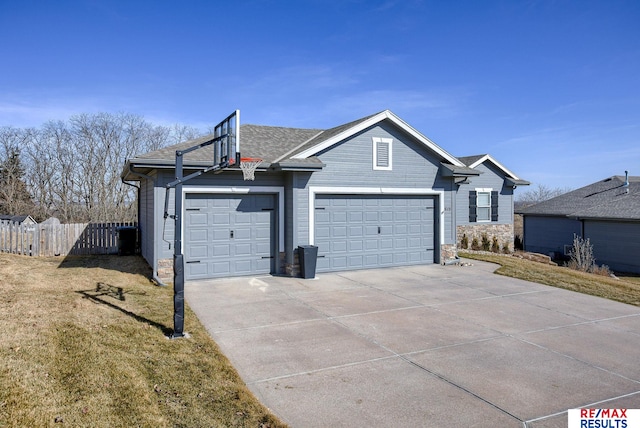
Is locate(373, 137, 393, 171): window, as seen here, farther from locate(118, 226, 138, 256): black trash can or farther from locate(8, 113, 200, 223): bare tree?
locate(8, 113, 200, 223): bare tree

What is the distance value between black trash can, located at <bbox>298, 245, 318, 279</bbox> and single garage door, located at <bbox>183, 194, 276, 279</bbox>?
1048 millimetres

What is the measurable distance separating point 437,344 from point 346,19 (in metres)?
12.6

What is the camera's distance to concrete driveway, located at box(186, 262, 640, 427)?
4539 millimetres

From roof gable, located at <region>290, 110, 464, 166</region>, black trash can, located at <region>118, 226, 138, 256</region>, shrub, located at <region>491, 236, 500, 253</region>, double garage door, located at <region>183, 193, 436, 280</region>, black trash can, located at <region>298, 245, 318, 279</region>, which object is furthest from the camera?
shrub, located at <region>491, 236, 500, 253</region>

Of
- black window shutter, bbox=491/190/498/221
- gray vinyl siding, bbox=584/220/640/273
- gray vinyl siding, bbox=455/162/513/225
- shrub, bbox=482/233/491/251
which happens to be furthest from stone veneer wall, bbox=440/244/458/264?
gray vinyl siding, bbox=584/220/640/273

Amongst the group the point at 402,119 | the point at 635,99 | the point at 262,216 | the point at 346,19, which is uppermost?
the point at 346,19

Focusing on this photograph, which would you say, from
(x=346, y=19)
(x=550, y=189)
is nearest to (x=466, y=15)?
(x=346, y=19)

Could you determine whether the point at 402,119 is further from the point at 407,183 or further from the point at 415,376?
the point at 415,376

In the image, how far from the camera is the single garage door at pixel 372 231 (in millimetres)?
12594

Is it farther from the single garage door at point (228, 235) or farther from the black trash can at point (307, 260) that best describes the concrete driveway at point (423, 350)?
the single garage door at point (228, 235)

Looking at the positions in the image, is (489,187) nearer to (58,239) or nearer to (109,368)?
(58,239)

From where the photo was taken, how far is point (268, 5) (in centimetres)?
1369

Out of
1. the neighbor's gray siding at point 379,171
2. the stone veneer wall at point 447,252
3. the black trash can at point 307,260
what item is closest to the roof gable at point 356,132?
the neighbor's gray siding at point 379,171

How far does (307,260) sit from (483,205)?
1441 centimetres
